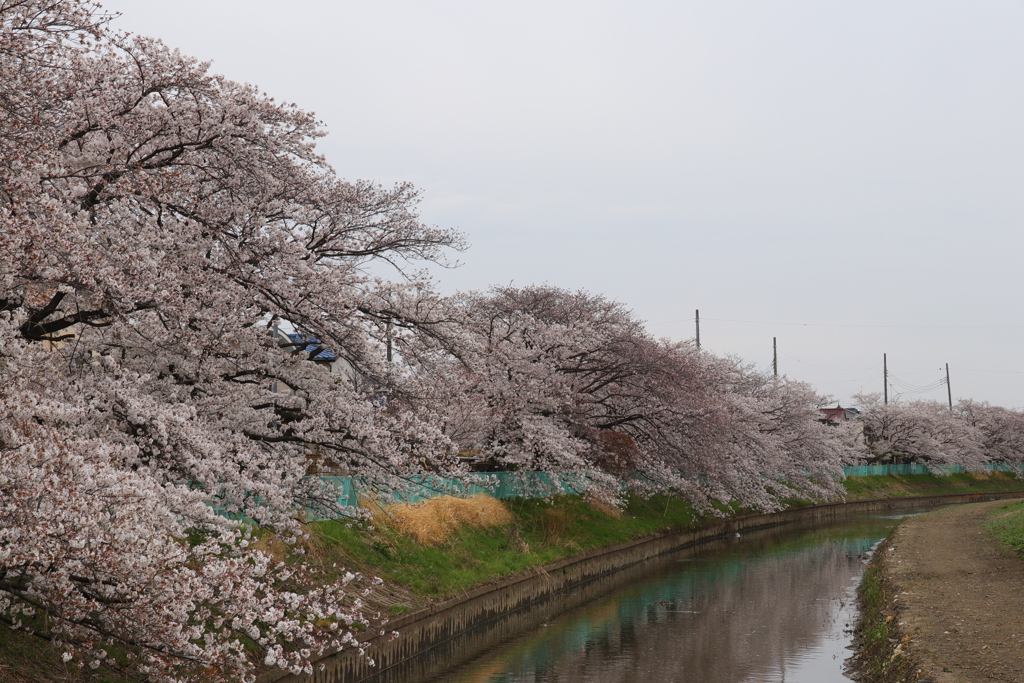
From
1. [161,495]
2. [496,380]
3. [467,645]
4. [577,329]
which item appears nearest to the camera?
[161,495]

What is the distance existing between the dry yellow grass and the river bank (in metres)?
10.6

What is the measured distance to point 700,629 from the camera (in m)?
20.7

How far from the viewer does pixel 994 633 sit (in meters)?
14.1

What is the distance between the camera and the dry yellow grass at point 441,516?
21.8m

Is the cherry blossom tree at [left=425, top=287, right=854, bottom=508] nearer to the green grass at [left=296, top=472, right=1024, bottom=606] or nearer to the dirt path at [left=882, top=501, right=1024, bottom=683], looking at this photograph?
the green grass at [left=296, top=472, right=1024, bottom=606]

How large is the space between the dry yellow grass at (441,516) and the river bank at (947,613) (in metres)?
10.6

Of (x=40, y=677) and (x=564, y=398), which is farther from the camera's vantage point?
(x=564, y=398)

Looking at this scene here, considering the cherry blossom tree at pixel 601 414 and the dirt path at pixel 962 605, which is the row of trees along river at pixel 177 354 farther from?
the cherry blossom tree at pixel 601 414

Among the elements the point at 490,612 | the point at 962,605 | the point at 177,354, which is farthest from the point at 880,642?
the point at 177,354

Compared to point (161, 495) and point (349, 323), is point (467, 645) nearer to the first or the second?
point (349, 323)

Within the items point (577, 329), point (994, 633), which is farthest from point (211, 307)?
point (577, 329)

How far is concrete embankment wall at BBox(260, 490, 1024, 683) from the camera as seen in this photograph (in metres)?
16.0

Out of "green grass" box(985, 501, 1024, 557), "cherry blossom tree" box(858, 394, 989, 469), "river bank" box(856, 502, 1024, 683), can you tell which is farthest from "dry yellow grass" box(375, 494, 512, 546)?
"cherry blossom tree" box(858, 394, 989, 469)

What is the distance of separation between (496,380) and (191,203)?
60.9ft
